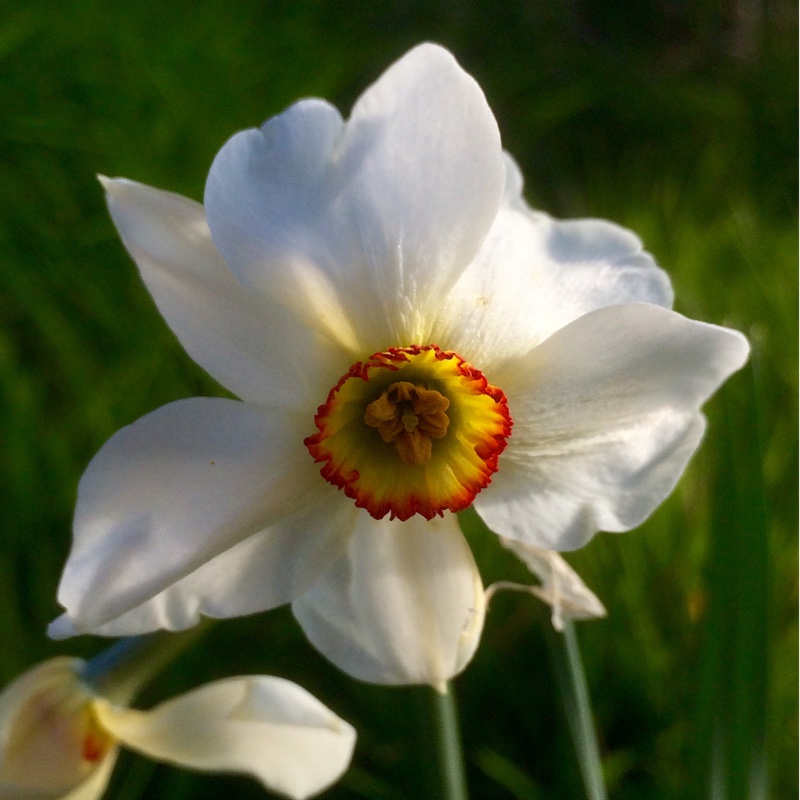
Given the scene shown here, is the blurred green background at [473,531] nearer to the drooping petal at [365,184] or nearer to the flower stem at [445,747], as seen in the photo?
the flower stem at [445,747]

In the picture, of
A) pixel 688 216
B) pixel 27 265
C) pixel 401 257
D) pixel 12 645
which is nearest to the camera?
pixel 401 257

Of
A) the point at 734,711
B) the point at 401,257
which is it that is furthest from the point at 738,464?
the point at 401,257

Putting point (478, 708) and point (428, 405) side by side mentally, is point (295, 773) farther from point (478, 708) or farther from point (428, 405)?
point (478, 708)

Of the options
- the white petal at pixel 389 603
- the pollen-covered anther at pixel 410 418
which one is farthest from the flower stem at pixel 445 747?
the pollen-covered anther at pixel 410 418

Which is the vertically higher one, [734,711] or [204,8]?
[204,8]

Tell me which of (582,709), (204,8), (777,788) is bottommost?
(777,788)

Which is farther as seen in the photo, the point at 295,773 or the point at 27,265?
the point at 27,265

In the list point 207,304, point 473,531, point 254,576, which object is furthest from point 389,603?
point 473,531

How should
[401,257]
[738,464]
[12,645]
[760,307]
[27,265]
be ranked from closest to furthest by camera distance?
[401,257] < [738,464] < [12,645] < [27,265] < [760,307]
